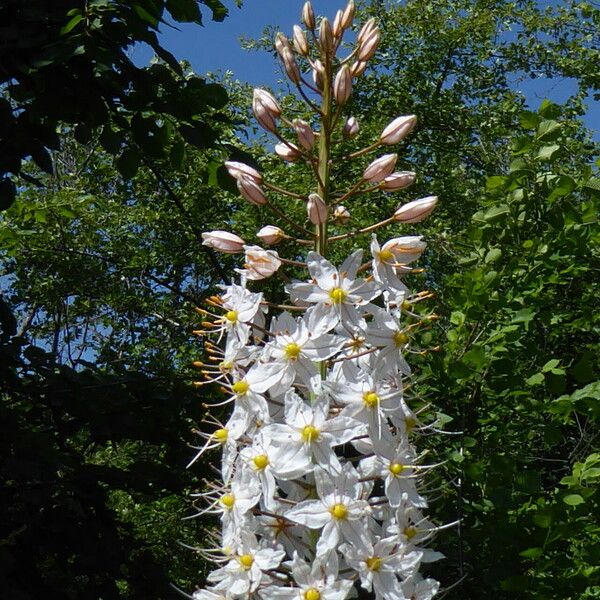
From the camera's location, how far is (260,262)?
2.14 metres

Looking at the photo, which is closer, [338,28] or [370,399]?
[370,399]

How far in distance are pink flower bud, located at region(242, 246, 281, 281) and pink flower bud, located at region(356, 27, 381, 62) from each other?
0.58 meters

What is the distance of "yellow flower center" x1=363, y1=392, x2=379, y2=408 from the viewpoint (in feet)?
6.45

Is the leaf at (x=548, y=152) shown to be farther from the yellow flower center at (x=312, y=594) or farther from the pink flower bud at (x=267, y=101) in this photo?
the yellow flower center at (x=312, y=594)

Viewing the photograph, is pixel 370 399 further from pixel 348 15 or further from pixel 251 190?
pixel 348 15

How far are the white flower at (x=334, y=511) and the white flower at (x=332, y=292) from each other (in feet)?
1.05

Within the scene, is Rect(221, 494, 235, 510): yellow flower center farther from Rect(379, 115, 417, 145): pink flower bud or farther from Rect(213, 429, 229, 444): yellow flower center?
Rect(379, 115, 417, 145): pink flower bud

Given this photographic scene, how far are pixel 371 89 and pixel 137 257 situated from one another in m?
4.41

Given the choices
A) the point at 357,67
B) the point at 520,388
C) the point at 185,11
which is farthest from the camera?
the point at 185,11

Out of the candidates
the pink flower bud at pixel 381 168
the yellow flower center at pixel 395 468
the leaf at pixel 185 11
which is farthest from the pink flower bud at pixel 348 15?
the leaf at pixel 185 11

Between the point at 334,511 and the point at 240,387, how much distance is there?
34 cm

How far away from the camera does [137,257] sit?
9.45 meters

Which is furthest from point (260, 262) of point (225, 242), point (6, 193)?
point (6, 193)

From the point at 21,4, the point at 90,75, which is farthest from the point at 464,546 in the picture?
the point at 21,4
